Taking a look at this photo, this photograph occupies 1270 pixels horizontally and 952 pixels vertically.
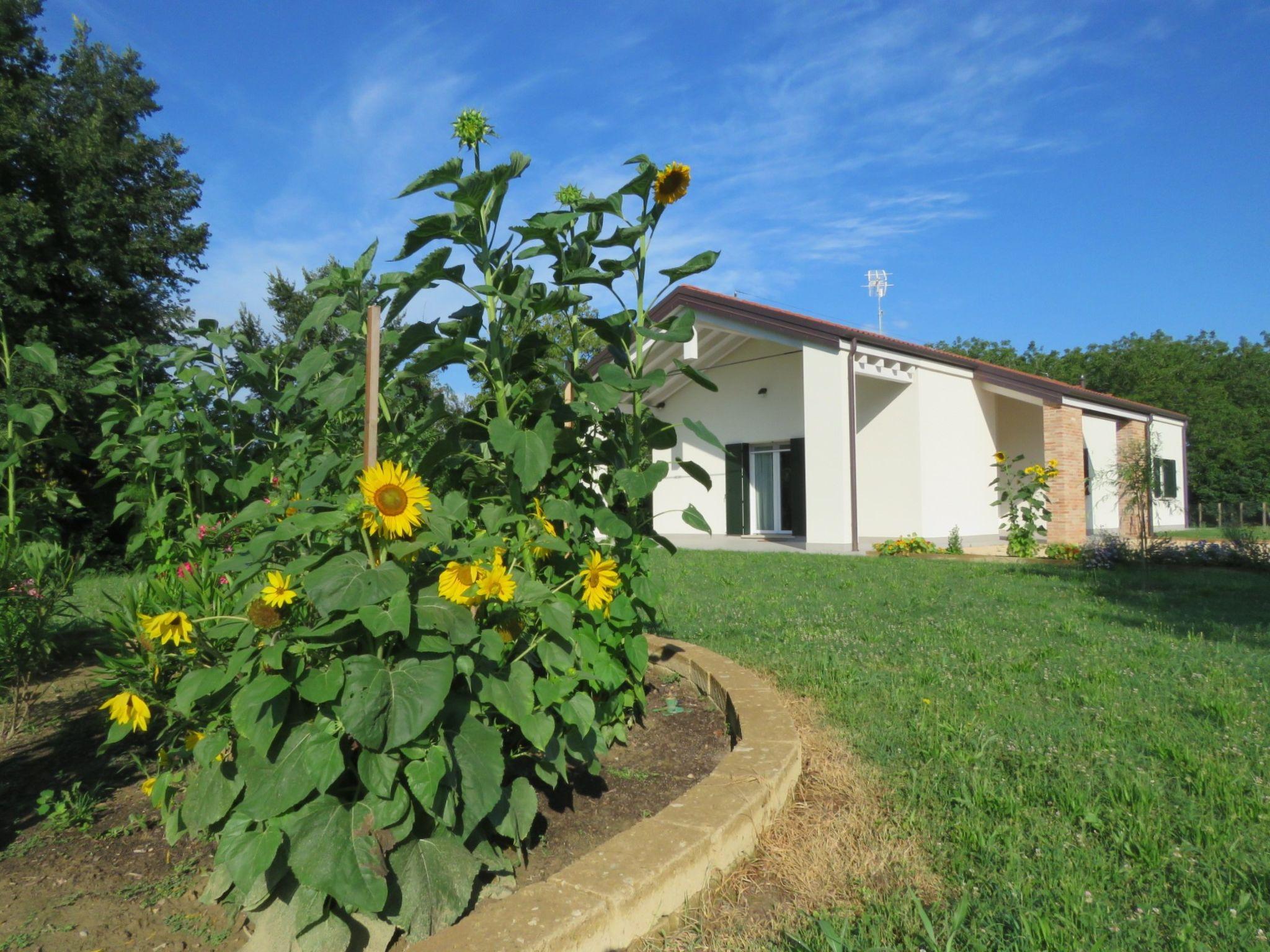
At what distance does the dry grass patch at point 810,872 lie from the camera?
1.72 m

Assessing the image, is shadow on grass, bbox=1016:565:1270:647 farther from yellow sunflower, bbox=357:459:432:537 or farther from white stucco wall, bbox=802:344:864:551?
yellow sunflower, bbox=357:459:432:537

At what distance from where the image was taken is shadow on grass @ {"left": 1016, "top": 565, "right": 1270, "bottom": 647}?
494 cm

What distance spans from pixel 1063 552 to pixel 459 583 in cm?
1035

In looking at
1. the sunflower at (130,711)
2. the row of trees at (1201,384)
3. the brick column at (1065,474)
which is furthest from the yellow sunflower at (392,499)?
the row of trees at (1201,384)

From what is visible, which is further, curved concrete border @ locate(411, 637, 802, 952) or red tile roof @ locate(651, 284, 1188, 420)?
red tile roof @ locate(651, 284, 1188, 420)

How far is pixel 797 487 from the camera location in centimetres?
1393

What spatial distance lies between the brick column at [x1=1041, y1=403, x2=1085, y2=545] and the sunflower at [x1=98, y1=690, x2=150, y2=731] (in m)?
11.5

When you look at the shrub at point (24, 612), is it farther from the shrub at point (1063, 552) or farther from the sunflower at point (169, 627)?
the shrub at point (1063, 552)

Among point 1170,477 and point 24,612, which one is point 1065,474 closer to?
point 1170,477

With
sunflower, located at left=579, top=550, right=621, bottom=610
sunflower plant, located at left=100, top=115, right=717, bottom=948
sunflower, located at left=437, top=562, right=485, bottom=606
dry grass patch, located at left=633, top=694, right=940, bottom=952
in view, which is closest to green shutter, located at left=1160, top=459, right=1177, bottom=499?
dry grass patch, located at left=633, top=694, right=940, bottom=952

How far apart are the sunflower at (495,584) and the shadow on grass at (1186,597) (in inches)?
184

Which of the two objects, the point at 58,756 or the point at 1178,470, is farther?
the point at 1178,470

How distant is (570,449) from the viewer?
2264 millimetres

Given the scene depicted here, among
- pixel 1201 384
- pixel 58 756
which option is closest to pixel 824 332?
pixel 58 756
